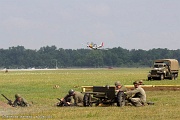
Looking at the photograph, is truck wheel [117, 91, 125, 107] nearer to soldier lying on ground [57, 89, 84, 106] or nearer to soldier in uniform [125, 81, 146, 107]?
soldier in uniform [125, 81, 146, 107]

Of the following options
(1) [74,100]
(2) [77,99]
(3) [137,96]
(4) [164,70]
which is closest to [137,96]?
(3) [137,96]

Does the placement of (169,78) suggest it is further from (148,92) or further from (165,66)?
(148,92)

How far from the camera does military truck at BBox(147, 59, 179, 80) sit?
202ft

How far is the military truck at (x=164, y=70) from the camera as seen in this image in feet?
202

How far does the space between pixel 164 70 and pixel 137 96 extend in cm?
3678

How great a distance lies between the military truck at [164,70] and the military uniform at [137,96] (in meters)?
35.0

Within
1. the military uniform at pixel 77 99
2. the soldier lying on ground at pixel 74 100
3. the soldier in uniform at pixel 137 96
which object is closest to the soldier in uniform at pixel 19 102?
the soldier lying on ground at pixel 74 100

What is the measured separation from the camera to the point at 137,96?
26.3 meters

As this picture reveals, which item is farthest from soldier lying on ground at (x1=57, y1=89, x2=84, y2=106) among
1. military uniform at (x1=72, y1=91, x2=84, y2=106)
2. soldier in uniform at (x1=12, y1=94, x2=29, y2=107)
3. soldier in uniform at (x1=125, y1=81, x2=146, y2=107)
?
soldier in uniform at (x1=125, y1=81, x2=146, y2=107)

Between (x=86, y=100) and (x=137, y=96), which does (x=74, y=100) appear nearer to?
(x=86, y=100)

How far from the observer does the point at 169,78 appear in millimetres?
63906

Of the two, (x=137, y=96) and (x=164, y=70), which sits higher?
(x=164, y=70)

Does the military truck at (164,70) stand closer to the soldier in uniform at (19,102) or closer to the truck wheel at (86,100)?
the soldier in uniform at (19,102)

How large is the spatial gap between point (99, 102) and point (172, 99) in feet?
17.2
